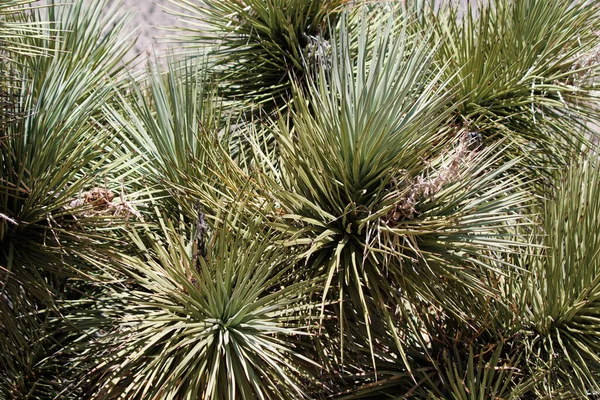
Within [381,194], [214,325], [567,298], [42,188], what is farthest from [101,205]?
[567,298]

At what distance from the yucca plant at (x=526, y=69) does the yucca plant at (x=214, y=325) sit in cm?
45

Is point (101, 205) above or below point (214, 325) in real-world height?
above

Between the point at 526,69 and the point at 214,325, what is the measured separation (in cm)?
70

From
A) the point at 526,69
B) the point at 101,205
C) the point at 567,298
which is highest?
the point at 526,69

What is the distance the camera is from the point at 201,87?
1.06 meters

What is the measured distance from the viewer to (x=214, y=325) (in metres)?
0.80

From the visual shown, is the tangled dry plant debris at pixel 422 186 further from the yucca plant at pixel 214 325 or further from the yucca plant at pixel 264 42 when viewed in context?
the yucca plant at pixel 264 42

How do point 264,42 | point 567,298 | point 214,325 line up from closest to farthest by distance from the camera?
1. point 214,325
2. point 567,298
3. point 264,42

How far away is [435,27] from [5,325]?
832mm

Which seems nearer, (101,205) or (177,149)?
(101,205)

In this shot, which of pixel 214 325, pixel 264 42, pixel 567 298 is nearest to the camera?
pixel 214 325

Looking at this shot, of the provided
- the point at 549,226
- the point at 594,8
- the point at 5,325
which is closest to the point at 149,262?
the point at 5,325

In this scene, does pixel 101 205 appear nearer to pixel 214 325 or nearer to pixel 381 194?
pixel 214 325

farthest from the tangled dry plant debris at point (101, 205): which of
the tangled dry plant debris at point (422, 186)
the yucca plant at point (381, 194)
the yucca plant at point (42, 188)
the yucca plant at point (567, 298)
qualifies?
the yucca plant at point (567, 298)
